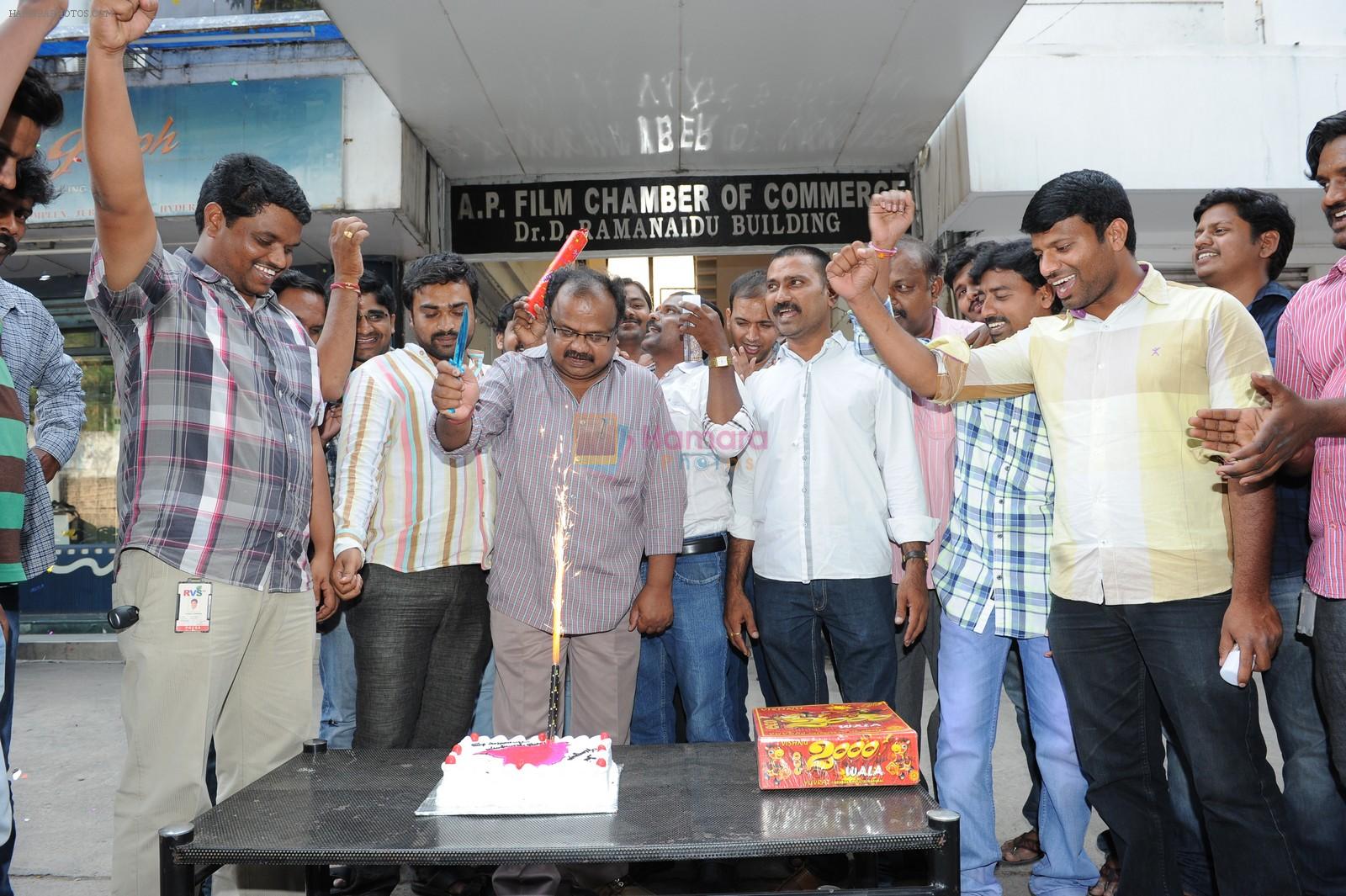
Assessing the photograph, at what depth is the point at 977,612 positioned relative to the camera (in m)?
2.99

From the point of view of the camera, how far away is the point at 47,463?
342 cm

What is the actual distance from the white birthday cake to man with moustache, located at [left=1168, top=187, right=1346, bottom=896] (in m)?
1.95

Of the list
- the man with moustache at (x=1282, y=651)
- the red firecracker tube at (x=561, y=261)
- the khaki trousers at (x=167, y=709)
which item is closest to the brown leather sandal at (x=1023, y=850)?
the man with moustache at (x=1282, y=651)

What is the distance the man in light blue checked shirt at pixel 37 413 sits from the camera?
9.07 ft

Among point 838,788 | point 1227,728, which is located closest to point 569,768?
point 838,788

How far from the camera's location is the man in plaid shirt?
→ 9.65ft

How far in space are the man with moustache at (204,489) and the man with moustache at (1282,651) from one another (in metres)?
2.83

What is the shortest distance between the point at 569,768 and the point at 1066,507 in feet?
5.33

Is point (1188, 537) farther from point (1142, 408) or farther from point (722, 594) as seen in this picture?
point (722, 594)

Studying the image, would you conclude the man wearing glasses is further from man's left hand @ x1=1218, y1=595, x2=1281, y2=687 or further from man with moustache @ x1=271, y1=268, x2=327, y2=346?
man's left hand @ x1=1218, y1=595, x2=1281, y2=687

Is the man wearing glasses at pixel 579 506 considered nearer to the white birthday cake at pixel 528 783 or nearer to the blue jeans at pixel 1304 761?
the white birthday cake at pixel 528 783

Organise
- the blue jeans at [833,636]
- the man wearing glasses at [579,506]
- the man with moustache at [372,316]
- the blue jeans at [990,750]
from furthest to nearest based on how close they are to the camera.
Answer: the man with moustache at [372,316], the blue jeans at [833,636], the man wearing glasses at [579,506], the blue jeans at [990,750]

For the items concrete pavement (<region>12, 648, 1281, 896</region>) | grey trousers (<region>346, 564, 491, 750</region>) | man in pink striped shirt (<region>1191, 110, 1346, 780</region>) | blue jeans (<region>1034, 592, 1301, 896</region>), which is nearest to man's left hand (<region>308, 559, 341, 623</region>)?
grey trousers (<region>346, 564, 491, 750</region>)

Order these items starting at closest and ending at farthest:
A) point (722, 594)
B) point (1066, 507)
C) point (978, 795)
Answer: point (1066, 507)
point (978, 795)
point (722, 594)
